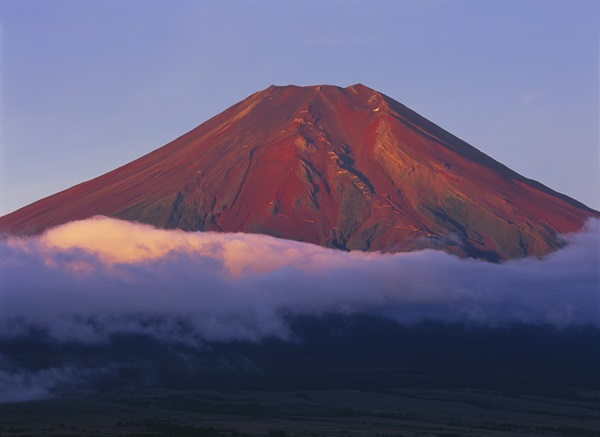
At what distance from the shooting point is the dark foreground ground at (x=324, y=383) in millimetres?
126875

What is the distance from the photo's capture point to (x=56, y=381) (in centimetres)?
16162

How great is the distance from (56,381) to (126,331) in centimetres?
2670

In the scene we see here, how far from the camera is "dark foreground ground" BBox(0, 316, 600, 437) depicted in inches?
4995

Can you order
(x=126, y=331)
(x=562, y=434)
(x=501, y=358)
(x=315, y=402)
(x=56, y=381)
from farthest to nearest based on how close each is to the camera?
(x=126, y=331) < (x=501, y=358) < (x=56, y=381) < (x=315, y=402) < (x=562, y=434)

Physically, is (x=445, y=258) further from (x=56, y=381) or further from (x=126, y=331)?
(x=56, y=381)

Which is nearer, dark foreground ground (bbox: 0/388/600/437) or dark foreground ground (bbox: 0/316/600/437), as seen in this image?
dark foreground ground (bbox: 0/388/600/437)

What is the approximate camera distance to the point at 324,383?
164 metres

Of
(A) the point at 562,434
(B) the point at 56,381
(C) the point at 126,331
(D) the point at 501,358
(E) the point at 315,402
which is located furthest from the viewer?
(C) the point at 126,331

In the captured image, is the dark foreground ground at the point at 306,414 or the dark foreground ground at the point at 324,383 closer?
the dark foreground ground at the point at 306,414

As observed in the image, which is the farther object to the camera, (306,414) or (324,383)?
(324,383)

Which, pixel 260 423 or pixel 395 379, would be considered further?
pixel 395 379

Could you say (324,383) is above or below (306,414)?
above

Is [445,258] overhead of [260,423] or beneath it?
overhead

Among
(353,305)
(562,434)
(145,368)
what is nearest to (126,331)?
(145,368)
